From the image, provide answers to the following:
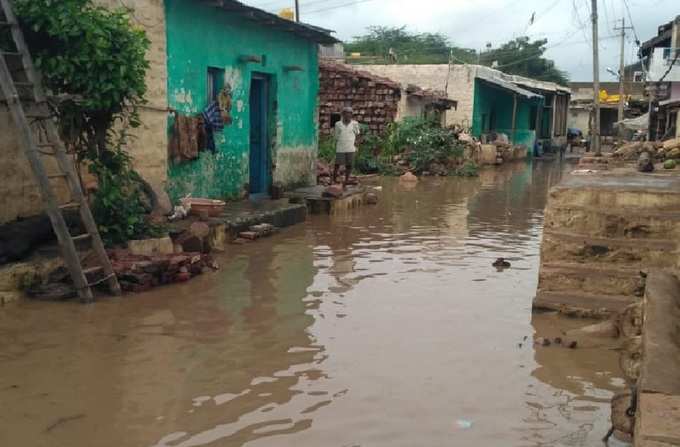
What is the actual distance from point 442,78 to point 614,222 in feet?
76.9

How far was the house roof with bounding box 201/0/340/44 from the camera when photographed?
440 inches

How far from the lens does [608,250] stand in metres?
6.46

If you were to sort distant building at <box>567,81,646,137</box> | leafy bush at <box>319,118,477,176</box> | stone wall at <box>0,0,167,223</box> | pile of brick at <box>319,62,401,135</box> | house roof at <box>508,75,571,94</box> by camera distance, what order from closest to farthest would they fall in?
1. stone wall at <box>0,0,167,223</box>
2. leafy bush at <box>319,118,477,176</box>
3. pile of brick at <box>319,62,401,135</box>
4. house roof at <box>508,75,571,94</box>
5. distant building at <box>567,81,646,137</box>

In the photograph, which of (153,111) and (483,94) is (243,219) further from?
(483,94)

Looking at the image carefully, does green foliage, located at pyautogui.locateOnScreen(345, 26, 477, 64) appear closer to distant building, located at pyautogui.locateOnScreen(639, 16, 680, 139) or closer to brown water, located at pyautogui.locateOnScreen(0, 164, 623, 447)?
distant building, located at pyautogui.locateOnScreen(639, 16, 680, 139)

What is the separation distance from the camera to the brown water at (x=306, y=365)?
4.00m

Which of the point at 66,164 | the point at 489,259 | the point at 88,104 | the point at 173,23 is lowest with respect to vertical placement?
the point at 489,259

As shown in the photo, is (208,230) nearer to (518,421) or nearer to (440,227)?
(440,227)

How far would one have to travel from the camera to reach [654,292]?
15.4 feet

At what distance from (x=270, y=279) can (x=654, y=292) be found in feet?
13.6

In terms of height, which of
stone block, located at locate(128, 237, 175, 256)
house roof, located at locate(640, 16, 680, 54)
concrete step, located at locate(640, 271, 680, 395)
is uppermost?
house roof, located at locate(640, 16, 680, 54)

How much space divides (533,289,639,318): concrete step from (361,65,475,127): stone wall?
23.1m

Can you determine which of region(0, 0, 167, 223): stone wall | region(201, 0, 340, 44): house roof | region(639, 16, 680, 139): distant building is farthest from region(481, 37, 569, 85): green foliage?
region(0, 0, 167, 223): stone wall

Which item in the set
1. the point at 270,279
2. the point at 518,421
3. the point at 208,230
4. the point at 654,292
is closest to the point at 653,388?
the point at 518,421
